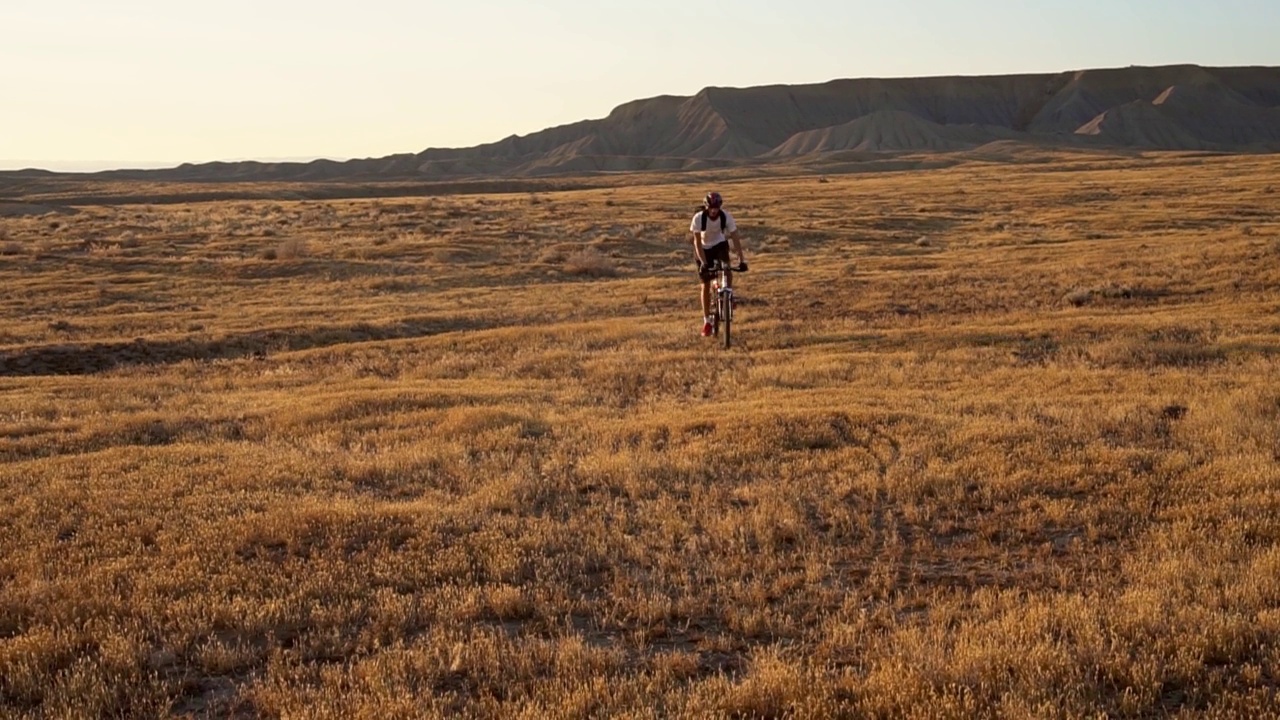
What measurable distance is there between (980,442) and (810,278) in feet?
60.3

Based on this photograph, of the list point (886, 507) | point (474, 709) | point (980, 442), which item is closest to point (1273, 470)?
point (980, 442)

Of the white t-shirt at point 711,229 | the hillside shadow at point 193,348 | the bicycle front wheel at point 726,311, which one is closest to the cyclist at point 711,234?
the white t-shirt at point 711,229

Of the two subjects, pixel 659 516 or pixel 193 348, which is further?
pixel 193 348

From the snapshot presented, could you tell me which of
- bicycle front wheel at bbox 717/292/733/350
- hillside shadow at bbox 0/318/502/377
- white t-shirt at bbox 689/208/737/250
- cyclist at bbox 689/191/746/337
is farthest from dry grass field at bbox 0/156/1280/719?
white t-shirt at bbox 689/208/737/250

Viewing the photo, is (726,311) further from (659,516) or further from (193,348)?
(193,348)

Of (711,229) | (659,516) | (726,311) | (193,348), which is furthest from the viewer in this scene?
(193,348)

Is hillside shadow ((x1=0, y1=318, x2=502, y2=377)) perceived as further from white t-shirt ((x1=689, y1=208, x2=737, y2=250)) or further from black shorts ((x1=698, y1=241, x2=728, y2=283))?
white t-shirt ((x1=689, y1=208, x2=737, y2=250))

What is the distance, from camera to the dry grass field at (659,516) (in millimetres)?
5086

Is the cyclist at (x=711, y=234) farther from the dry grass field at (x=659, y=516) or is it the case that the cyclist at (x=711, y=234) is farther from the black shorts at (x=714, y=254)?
the dry grass field at (x=659, y=516)

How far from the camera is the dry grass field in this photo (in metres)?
5.09

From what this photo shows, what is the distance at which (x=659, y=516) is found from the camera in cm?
775

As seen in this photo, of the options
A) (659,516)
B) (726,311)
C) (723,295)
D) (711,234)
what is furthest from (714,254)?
(659,516)

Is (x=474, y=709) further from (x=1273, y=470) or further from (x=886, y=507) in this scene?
(x=1273, y=470)

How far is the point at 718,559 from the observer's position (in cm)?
680
